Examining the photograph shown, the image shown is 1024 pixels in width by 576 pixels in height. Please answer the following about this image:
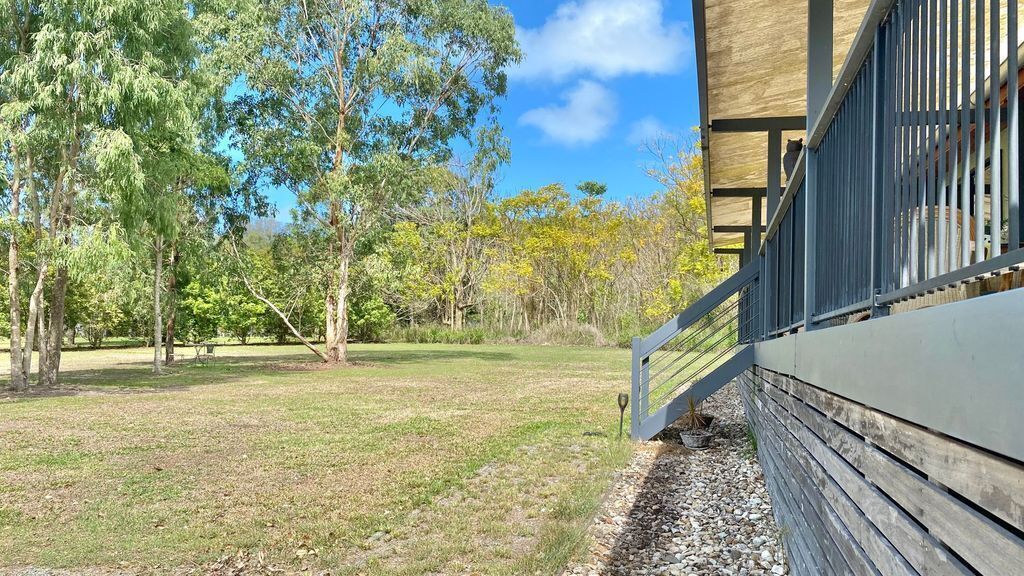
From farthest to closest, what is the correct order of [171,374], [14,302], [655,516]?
[171,374]
[14,302]
[655,516]

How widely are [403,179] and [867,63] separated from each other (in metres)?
17.4

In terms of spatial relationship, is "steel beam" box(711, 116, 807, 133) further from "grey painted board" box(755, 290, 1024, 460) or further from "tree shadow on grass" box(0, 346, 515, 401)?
"tree shadow on grass" box(0, 346, 515, 401)

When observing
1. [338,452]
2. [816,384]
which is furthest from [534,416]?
[816,384]

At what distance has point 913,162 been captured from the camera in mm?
1497

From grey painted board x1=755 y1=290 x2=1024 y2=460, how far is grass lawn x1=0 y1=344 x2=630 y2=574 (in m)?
2.40

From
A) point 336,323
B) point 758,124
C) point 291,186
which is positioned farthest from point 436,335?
point 758,124

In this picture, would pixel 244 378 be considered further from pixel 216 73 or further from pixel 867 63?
pixel 867 63

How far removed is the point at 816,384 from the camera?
2.21m

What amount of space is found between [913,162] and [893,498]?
2.37 ft

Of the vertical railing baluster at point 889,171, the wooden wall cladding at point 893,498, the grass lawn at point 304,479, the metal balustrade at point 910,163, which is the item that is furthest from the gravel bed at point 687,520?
the vertical railing baluster at point 889,171

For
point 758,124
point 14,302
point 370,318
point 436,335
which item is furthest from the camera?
point 370,318

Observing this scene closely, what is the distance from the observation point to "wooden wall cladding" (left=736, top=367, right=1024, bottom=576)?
925mm

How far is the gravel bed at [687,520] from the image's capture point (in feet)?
11.5

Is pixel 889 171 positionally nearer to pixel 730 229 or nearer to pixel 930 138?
pixel 930 138
